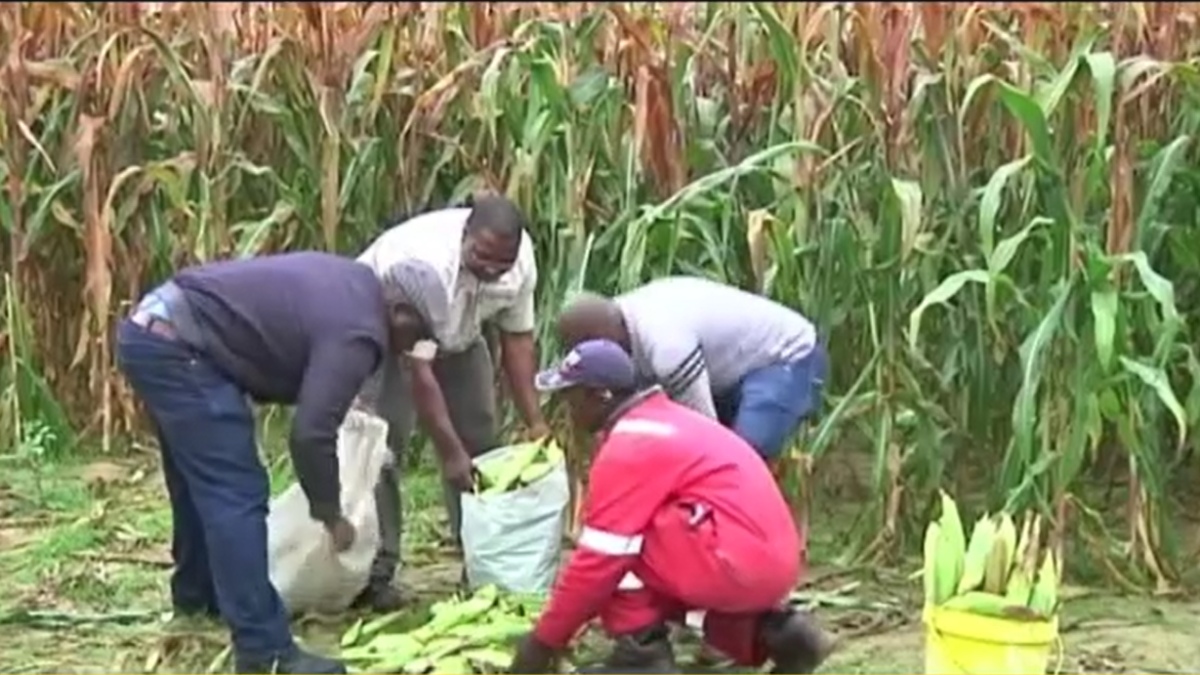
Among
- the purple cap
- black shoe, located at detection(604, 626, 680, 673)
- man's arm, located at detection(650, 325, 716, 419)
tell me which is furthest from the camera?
man's arm, located at detection(650, 325, 716, 419)

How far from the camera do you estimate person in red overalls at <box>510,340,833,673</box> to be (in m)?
4.68

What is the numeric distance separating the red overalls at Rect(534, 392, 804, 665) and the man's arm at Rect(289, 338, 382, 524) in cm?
61

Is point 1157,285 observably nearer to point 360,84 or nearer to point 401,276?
point 401,276

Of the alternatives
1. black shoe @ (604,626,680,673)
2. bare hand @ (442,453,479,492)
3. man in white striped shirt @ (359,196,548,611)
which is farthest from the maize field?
black shoe @ (604,626,680,673)

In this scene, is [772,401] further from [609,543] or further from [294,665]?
[294,665]

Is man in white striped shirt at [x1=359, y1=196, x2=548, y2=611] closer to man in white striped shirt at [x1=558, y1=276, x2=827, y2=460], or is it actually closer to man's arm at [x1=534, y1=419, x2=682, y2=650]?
man in white striped shirt at [x1=558, y1=276, x2=827, y2=460]

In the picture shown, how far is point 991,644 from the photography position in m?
4.58

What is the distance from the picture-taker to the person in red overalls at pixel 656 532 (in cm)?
468

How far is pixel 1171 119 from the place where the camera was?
6.31 metres

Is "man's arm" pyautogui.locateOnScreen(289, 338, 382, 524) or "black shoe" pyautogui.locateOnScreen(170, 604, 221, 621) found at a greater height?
"man's arm" pyautogui.locateOnScreen(289, 338, 382, 524)

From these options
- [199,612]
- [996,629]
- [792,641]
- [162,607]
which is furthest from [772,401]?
[162,607]

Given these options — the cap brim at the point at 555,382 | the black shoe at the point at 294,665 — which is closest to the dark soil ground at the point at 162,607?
the black shoe at the point at 294,665

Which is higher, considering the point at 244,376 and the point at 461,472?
the point at 244,376

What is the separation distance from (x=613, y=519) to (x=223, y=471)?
101 centimetres
